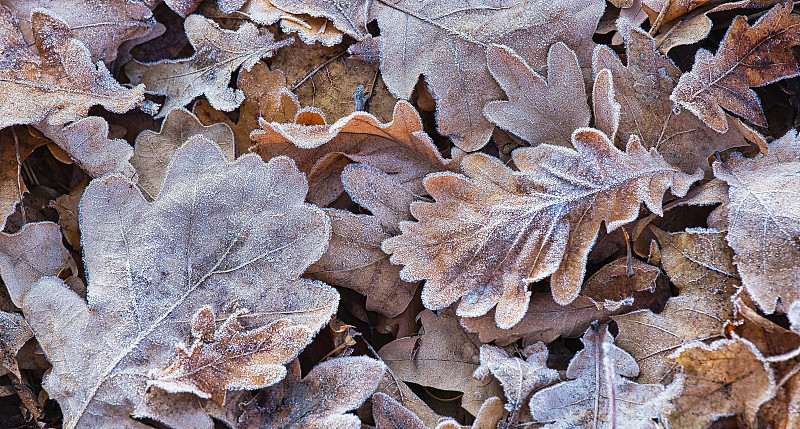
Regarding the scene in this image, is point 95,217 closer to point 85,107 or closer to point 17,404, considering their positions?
point 85,107

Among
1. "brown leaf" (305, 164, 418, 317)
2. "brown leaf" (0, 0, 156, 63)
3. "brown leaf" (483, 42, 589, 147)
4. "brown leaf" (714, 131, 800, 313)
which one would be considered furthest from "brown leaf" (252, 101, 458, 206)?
"brown leaf" (714, 131, 800, 313)

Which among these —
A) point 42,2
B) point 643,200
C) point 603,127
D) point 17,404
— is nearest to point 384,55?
point 603,127

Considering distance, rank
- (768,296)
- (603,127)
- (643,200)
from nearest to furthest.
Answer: (768,296)
(643,200)
(603,127)

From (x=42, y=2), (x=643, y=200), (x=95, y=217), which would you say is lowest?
(x=95, y=217)

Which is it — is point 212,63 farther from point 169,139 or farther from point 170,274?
point 170,274

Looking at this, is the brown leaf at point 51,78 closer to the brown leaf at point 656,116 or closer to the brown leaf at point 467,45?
the brown leaf at point 467,45

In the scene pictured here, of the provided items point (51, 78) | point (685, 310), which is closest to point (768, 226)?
point (685, 310)
